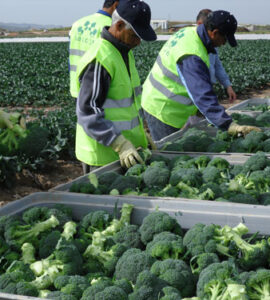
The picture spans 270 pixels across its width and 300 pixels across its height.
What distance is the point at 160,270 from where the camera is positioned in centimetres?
218

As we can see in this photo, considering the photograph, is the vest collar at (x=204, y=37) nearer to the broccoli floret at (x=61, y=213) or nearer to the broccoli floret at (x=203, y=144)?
the broccoli floret at (x=203, y=144)

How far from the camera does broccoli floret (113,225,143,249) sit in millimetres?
2548

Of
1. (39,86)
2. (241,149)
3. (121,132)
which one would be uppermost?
(121,132)

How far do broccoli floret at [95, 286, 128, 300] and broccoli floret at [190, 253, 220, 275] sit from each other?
0.44m

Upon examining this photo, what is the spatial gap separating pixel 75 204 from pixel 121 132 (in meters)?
1.00

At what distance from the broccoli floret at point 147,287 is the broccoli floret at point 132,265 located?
11cm

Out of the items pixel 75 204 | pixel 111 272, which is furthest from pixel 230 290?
pixel 75 204

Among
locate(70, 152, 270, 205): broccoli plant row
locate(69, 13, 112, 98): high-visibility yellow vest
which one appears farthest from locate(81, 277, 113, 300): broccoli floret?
locate(69, 13, 112, 98): high-visibility yellow vest

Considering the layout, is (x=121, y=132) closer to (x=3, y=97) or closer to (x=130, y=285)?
(x=130, y=285)

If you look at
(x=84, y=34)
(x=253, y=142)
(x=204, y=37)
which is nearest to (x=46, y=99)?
(x=84, y=34)

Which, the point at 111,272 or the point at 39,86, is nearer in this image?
the point at 111,272

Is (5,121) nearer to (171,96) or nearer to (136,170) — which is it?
(136,170)

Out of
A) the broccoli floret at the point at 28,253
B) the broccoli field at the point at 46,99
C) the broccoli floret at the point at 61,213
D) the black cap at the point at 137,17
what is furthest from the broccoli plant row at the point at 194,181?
the black cap at the point at 137,17

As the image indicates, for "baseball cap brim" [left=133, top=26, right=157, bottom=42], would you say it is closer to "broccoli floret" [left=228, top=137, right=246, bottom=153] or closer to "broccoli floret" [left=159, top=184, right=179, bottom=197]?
"broccoli floret" [left=159, top=184, right=179, bottom=197]
